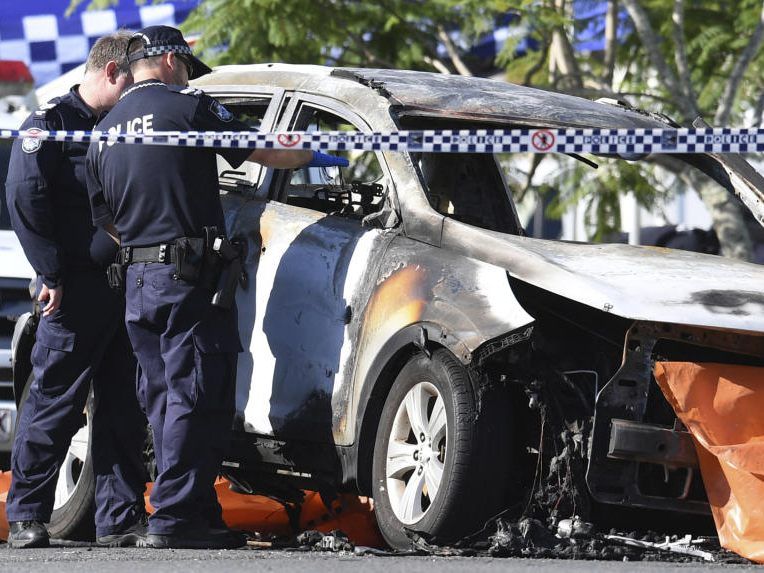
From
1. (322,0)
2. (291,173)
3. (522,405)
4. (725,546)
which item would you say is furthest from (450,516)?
(322,0)

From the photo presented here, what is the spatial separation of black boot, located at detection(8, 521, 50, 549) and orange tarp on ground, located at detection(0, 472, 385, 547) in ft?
1.61

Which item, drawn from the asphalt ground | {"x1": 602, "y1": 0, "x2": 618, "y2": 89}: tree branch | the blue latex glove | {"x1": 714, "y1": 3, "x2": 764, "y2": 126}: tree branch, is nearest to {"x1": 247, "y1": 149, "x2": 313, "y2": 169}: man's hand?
the blue latex glove

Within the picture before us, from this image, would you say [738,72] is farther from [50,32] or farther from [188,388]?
[188,388]

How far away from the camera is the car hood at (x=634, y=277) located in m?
4.70

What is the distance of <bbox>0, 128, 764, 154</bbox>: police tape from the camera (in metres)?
5.25

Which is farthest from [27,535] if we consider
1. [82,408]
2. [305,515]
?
[305,515]

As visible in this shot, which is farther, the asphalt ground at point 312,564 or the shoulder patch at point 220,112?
the shoulder patch at point 220,112

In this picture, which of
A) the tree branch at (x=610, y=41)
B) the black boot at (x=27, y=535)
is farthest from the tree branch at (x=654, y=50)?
the black boot at (x=27, y=535)

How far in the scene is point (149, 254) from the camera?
542 cm

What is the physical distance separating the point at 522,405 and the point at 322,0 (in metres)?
7.12

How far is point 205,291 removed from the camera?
5.39 meters

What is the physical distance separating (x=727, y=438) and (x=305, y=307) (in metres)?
1.67

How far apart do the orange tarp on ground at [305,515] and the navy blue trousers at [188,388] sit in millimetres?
639

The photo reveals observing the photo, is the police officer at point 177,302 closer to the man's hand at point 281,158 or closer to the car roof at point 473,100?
the man's hand at point 281,158
